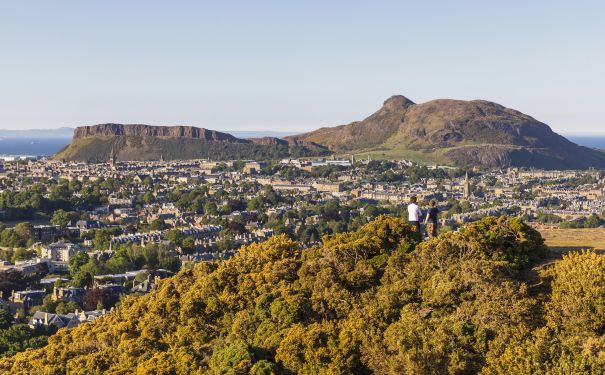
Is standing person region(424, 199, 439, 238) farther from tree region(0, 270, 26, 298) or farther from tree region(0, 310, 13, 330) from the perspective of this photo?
tree region(0, 270, 26, 298)

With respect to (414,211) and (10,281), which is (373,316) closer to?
(414,211)

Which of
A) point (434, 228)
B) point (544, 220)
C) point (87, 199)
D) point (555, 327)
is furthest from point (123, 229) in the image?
point (555, 327)

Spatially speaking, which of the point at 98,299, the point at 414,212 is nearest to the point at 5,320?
the point at 98,299

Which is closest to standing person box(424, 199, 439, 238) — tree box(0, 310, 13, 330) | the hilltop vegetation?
the hilltop vegetation

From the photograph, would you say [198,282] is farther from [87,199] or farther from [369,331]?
[87,199]

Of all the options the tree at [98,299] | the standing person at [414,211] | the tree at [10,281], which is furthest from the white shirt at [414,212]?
the tree at [10,281]
